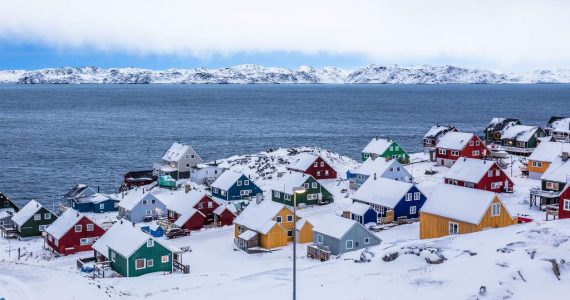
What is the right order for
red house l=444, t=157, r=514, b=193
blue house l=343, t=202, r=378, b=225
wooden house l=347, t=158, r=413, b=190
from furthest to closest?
wooden house l=347, t=158, r=413, b=190 < red house l=444, t=157, r=514, b=193 < blue house l=343, t=202, r=378, b=225

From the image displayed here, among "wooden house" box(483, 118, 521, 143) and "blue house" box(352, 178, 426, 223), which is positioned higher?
"wooden house" box(483, 118, 521, 143)

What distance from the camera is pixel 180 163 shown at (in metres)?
93.8

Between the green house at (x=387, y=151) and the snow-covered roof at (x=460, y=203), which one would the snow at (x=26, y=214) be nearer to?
the snow-covered roof at (x=460, y=203)

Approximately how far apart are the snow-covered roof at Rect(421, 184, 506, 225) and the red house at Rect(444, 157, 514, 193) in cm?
1781

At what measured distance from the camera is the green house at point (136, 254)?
4769 cm

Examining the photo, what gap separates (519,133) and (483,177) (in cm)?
4391

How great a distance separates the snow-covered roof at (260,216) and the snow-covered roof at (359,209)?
7702 mm

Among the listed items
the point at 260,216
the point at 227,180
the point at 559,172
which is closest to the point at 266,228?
the point at 260,216

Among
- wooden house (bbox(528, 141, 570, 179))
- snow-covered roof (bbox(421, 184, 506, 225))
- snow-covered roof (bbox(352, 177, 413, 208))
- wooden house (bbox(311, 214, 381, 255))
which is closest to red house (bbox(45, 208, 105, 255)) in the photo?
wooden house (bbox(311, 214, 381, 255))

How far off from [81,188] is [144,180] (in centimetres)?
1538

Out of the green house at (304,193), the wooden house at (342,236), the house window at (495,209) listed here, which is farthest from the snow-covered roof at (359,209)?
the house window at (495,209)

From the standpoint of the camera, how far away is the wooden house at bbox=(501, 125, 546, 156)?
106000 mm

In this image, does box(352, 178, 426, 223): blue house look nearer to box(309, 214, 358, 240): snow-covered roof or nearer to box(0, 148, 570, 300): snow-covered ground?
box(0, 148, 570, 300): snow-covered ground

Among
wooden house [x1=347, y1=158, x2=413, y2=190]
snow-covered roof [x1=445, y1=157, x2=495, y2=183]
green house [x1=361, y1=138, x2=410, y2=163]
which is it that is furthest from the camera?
green house [x1=361, y1=138, x2=410, y2=163]
